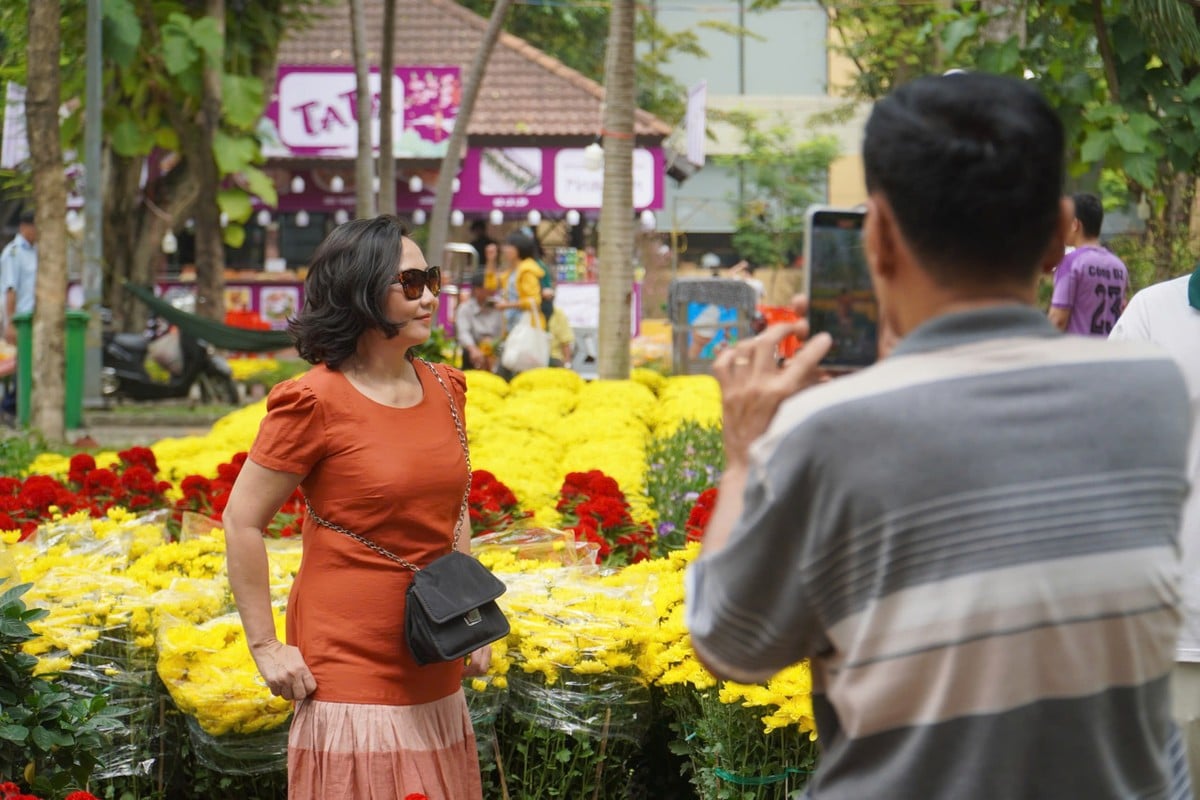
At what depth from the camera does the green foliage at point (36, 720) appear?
3.91 metres

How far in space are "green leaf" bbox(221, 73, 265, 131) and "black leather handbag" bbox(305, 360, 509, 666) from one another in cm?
1554

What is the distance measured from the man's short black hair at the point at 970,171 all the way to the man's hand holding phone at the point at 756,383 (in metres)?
0.21

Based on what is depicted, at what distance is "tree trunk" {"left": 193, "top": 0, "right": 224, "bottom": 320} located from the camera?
1816 cm

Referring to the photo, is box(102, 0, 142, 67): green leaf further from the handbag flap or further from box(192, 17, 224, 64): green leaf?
the handbag flap

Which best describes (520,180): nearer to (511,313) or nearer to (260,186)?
(260,186)

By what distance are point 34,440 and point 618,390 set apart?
13.0 feet

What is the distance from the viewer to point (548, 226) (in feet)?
89.4

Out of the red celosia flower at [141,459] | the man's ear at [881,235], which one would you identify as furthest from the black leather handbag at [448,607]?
the red celosia flower at [141,459]

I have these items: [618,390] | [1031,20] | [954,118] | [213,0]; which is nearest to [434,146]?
[213,0]

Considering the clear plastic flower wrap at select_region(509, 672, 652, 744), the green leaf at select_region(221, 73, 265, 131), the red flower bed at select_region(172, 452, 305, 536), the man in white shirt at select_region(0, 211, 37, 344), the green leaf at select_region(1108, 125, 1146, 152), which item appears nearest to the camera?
the clear plastic flower wrap at select_region(509, 672, 652, 744)

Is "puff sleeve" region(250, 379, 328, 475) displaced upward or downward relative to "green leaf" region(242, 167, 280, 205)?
downward

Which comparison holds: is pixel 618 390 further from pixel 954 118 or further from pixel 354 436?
pixel 954 118

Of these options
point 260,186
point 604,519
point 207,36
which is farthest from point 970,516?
point 260,186

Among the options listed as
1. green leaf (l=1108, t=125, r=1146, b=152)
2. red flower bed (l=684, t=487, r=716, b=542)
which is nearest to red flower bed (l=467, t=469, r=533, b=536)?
red flower bed (l=684, t=487, r=716, b=542)
